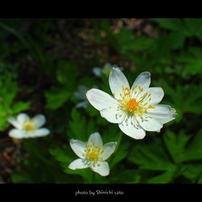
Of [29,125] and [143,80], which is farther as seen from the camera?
[29,125]

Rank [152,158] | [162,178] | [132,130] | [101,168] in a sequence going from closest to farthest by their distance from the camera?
[132,130] < [101,168] < [162,178] < [152,158]

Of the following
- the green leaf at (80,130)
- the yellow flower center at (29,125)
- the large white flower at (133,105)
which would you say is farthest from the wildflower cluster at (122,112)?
the yellow flower center at (29,125)

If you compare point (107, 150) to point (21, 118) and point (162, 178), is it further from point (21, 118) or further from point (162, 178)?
point (21, 118)

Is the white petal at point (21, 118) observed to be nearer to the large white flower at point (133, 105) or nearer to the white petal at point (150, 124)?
the large white flower at point (133, 105)

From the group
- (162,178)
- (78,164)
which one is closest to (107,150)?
(78,164)

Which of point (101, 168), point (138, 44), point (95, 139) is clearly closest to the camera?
point (101, 168)

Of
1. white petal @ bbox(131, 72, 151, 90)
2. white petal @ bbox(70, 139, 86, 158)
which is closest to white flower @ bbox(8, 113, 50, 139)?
white petal @ bbox(70, 139, 86, 158)

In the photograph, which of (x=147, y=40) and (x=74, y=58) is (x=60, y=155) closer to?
(x=147, y=40)

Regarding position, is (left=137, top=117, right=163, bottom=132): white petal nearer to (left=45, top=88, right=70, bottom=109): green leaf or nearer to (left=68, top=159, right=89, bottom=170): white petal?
(left=68, top=159, right=89, bottom=170): white petal
